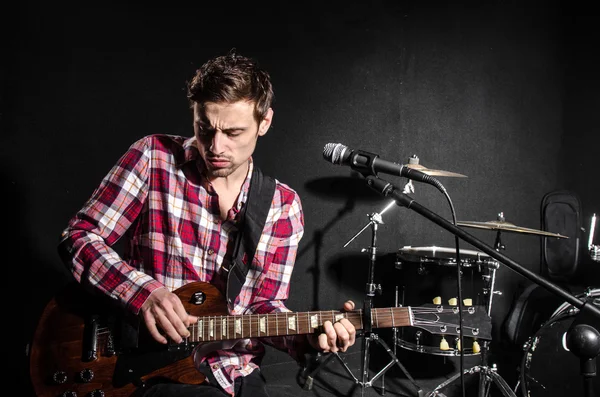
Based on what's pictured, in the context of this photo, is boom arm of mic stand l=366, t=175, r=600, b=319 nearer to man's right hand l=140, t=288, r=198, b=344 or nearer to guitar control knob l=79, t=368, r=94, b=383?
man's right hand l=140, t=288, r=198, b=344

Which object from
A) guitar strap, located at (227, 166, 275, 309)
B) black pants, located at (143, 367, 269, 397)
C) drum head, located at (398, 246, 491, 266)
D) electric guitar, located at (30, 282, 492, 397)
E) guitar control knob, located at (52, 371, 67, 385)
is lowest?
black pants, located at (143, 367, 269, 397)

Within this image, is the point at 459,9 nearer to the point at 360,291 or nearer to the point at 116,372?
the point at 360,291

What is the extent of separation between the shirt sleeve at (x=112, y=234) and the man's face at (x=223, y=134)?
0.26 m

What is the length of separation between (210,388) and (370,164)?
96 centimetres

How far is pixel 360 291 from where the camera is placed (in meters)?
3.96

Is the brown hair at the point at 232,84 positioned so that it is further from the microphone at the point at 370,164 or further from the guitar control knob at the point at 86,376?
the guitar control knob at the point at 86,376

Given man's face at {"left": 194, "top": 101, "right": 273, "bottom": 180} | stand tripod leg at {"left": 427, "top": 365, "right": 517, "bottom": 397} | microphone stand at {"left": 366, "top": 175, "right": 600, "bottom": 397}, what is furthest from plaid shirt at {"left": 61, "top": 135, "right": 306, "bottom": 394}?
stand tripod leg at {"left": 427, "top": 365, "right": 517, "bottom": 397}

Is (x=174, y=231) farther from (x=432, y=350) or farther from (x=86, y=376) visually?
(x=432, y=350)

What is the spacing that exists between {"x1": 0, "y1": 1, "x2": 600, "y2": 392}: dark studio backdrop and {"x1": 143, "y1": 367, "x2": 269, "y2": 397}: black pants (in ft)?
5.16

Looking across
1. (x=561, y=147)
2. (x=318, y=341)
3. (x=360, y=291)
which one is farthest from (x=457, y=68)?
(x=318, y=341)

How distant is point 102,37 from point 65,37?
21 centimetres

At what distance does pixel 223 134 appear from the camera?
1940mm

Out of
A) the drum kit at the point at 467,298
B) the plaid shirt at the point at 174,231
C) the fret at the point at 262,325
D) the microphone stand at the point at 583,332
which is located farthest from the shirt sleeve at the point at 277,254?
the drum kit at the point at 467,298

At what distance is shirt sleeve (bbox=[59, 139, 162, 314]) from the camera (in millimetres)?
1727
